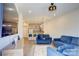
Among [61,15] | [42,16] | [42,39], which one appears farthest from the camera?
[42,39]

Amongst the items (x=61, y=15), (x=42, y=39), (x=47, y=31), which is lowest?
(x=42, y=39)

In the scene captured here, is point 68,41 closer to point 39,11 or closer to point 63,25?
point 63,25

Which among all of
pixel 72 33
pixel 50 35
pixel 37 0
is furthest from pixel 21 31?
pixel 37 0

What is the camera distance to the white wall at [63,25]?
6.38 metres

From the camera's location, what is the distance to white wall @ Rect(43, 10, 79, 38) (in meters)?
6.38

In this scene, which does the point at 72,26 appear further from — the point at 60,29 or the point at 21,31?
the point at 21,31

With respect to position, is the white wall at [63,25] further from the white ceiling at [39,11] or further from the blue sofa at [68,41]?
the blue sofa at [68,41]

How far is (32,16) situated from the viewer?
8.44m

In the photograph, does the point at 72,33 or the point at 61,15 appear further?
the point at 61,15

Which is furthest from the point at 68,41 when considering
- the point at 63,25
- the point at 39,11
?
the point at 39,11

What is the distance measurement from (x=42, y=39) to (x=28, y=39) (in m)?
0.97

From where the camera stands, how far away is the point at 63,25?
673 centimetres

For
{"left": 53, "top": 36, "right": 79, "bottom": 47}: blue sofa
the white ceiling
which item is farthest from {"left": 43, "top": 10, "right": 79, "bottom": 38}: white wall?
{"left": 53, "top": 36, "right": 79, "bottom": 47}: blue sofa

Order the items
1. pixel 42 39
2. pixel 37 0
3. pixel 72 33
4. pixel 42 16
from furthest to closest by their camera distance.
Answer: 1. pixel 42 39
2. pixel 42 16
3. pixel 72 33
4. pixel 37 0
